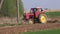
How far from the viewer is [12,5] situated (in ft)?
109

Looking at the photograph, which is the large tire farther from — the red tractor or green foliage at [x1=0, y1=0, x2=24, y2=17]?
green foliage at [x1=0, y1=0, x2=24, y2=17]

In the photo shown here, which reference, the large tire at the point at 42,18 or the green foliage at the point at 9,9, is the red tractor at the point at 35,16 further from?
the green foliage at the point at 9,9

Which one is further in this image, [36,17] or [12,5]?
[12,5]

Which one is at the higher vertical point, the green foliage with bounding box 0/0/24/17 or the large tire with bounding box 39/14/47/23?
the green foliage with bounding box 0/0/24/17

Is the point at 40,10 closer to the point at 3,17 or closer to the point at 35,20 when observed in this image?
the point at 35,20

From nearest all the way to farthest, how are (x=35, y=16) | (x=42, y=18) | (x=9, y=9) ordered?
1. (x=35, y=16)
2. (x=42, y=18)
3. (x=9, y=9)

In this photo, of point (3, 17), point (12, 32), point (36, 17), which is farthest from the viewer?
point (3, 17)

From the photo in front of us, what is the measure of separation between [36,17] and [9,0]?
831 cm

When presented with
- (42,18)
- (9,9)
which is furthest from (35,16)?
(9,9)

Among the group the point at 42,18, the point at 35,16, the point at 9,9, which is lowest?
the point at 42,18

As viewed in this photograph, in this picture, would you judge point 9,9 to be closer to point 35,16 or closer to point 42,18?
point 35,16

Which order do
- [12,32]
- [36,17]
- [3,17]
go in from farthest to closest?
[3,17] < [36,17] < [12,32]

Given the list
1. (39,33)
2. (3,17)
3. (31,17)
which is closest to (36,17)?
(31,17)

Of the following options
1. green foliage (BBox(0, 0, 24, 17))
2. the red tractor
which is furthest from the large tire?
green foliage (BBox(0, 0, 24, 17))
